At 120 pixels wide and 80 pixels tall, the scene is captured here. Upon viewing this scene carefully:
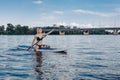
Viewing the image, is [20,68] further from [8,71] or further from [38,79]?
[38,79]

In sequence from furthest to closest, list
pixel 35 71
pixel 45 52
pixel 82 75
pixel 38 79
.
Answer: pixel 45 52, pixel 35 71, pixel 82 75, pixel 38 79

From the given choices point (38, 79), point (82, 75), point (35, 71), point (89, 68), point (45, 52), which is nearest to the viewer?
point (38, 79)

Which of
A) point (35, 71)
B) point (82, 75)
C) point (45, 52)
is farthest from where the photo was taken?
point (45, 52)

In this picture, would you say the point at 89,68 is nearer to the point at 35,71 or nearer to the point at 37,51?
the point at 35,71

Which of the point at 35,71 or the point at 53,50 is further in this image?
the point at 53,50

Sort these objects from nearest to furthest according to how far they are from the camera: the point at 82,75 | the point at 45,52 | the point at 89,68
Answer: the point at 82,75 → the point at 89,68 → the point at 45,52

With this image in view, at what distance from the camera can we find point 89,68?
25.2 metres

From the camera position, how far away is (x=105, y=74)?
860 inches

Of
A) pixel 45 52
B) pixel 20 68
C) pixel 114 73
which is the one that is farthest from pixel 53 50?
pixel 114 73

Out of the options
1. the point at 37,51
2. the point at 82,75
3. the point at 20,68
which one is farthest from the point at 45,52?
the point at 82,75

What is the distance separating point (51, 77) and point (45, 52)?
17799 millimetres

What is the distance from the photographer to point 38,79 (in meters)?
19.9

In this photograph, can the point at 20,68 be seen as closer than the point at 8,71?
No

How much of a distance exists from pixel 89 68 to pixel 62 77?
5.17 metres
